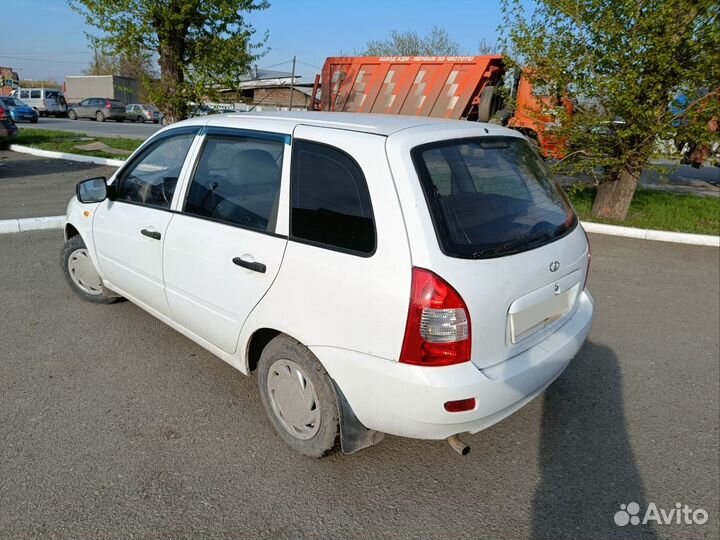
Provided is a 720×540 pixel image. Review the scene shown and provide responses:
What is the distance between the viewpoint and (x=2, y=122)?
45.7 ft

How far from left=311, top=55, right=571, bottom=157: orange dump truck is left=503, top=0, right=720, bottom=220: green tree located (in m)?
4.19

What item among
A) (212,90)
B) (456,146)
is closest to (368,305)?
(456,146)

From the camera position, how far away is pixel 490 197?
2.55 meters

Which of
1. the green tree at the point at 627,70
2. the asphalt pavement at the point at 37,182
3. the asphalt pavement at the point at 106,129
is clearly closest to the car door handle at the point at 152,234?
the asphalt pavement at the point at 37,182

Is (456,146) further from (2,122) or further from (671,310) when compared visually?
(2,122)

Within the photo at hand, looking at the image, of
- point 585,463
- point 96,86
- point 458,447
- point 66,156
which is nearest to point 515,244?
point 458,447

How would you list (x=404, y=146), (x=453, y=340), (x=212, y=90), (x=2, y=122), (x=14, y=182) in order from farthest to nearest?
(x=2, y=122) → (x=212, y=90) → (x=14, y=182) → (x=404, y=146) → (x=453, y=340)

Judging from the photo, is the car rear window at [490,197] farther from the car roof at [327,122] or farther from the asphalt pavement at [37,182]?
the asphalt pavement at [37,182]

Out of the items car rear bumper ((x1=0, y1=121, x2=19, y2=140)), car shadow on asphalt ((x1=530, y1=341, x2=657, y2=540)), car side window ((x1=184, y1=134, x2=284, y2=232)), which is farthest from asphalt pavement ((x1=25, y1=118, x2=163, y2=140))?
car shadow on asphalt ((x1=530, y1=341, x2=657, y2=540))

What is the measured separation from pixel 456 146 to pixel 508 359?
1.04 metres

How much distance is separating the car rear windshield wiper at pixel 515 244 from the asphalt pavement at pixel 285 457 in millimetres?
1144

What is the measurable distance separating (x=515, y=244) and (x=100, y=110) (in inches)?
1487

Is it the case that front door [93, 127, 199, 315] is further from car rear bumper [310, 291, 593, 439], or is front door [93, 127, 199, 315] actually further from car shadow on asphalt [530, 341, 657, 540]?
car shadow on asphalt [530, 341, 657, 540]

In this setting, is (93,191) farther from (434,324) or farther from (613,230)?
(613,230)
